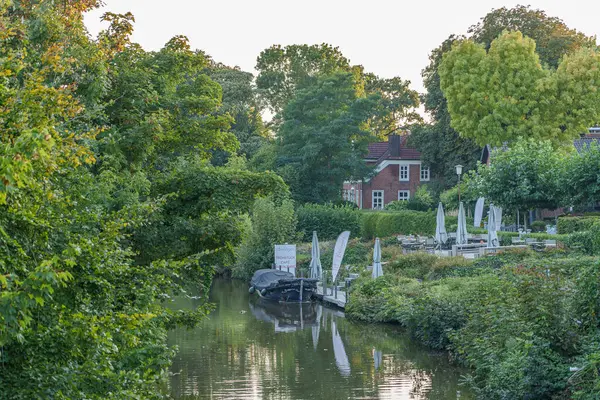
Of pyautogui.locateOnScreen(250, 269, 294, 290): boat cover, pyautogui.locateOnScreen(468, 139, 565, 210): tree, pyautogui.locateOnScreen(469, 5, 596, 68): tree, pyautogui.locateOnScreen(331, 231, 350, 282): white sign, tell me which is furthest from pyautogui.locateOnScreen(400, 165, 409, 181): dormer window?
pyautogui.locateOnScreen(331, 231, 350, 282): white sign

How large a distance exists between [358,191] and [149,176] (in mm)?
56887

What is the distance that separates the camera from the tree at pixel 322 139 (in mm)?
60094

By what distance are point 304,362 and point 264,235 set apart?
21.7 metres

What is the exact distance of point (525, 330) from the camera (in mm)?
17359

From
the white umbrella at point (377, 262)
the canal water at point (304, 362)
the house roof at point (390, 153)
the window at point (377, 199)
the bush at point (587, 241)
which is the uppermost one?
the house roof at point (390, 153)

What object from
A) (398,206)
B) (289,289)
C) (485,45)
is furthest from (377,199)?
(289,289)

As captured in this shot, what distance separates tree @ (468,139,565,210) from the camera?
39.7 meters

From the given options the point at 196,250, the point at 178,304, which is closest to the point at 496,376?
the point at 196,250

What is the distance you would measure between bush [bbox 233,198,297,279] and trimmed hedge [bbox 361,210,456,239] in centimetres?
843

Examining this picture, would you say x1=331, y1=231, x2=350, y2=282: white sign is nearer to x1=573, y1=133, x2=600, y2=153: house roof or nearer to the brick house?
x1=573, y1=133, x2=600, y2=153: house roof

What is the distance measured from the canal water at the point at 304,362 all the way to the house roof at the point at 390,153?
41936mm

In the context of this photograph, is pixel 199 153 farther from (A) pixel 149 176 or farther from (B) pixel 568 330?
(B) pixel 568 330

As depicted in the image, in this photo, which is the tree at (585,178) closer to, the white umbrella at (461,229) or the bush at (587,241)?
the bush at (587,241)

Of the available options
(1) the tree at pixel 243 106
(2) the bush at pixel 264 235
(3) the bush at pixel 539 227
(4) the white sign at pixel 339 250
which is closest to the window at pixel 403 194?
(1) the tree at pixel 243 106
